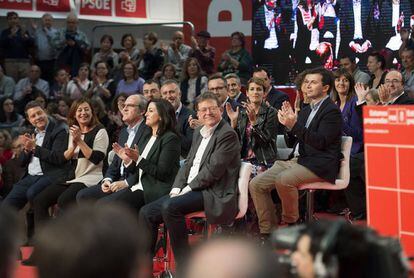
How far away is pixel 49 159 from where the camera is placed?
26.9ft

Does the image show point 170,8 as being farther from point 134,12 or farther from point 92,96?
point 92,96

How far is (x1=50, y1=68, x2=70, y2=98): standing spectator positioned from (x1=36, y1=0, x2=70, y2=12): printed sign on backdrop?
5.77 ft

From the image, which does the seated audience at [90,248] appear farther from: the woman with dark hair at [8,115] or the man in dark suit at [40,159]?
the woman with dark hair at [8,115]

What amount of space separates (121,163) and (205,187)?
136cm

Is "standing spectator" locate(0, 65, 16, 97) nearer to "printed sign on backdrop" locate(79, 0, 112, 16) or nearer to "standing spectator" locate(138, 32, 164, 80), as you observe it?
"standing spectator" locate(138, 32, 164, 80)

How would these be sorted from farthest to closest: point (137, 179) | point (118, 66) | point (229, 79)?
1. point (118, 66)
2. point (229, 79)
3. point (137, 179)

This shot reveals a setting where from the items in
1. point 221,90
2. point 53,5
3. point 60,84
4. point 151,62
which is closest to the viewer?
point 221,90

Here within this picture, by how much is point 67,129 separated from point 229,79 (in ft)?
6.29

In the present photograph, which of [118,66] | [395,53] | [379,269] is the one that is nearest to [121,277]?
[379,269]

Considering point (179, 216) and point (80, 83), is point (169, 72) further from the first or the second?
point (179, 216)

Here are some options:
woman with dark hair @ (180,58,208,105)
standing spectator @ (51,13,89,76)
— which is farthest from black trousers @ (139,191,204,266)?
standing spectator @ (51,13,89,76)

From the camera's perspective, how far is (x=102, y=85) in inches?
484

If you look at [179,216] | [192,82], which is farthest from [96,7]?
[179,216]

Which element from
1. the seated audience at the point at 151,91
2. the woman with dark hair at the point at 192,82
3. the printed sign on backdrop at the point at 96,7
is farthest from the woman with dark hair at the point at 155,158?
the printed sign on backdrop at the point at 96,7
